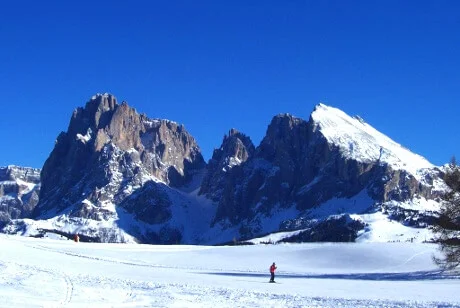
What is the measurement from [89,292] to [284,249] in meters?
55.7

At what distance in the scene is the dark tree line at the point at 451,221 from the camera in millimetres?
52281

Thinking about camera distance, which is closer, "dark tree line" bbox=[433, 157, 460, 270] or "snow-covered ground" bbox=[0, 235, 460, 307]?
"snow-covered ground" bbox=[0, 235, 460, 307]

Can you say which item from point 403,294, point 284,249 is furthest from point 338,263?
point 403,294

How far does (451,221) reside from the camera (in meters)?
53.0

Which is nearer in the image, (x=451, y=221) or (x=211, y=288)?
(x=211, y=288)

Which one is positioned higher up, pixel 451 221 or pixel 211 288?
pixel 451 221

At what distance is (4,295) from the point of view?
26.7 meters

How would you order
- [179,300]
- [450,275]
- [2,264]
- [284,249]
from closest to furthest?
[179,300]
[2,264]
[450,275]
[284,249]

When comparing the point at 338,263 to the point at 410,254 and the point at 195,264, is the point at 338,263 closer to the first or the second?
the point at 410,254

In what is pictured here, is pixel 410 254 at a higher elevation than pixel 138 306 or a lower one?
higher

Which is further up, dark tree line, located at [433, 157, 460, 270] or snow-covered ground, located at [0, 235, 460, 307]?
dark tree line, located at [433, 157, 460, 270]

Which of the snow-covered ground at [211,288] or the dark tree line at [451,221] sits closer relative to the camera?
the snow-covered ground at [211,288]

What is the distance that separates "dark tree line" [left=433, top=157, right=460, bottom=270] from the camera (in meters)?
52.3

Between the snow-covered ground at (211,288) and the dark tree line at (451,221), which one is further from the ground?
the dark tree line at (451,221)
